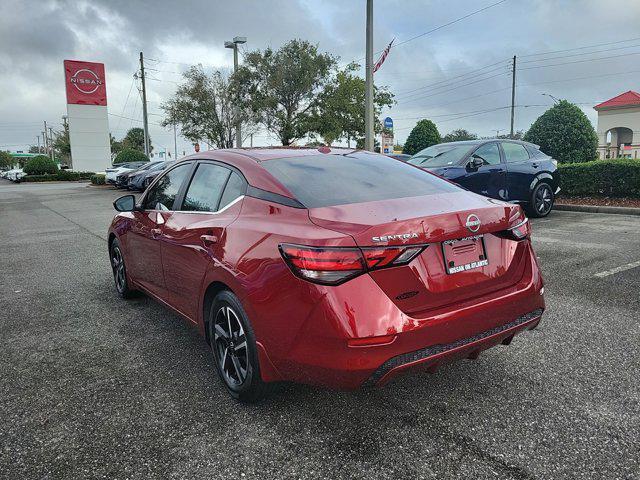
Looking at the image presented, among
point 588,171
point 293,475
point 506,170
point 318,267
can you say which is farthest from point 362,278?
point 588,171

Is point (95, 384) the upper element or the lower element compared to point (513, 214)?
lower

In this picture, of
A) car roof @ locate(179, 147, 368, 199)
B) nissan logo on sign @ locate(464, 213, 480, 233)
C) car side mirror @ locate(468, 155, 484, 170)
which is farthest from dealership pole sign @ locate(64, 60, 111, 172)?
nissan logo on sign @ locate(464, 213, 480, 233)

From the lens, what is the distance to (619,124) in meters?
47.4

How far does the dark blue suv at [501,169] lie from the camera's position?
9516 mm

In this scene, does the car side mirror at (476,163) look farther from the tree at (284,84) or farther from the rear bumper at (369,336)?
the tree at (284,84)

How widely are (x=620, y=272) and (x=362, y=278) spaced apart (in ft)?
15.2

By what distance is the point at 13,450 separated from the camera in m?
2.49

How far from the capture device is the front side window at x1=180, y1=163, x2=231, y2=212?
3279mm

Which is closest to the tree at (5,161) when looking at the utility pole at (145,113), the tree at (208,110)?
the utility pole at (145,113)

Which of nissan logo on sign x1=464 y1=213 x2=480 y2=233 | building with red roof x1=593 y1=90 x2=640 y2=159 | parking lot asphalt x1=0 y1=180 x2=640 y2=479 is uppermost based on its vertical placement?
building with red roof x1=593 y1=90 x2=640 y2=159

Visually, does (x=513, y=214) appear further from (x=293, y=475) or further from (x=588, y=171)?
(x=588, y=171)

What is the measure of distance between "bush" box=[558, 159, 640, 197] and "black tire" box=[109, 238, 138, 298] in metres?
10.3

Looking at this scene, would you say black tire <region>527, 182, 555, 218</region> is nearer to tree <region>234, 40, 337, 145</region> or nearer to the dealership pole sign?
tree <region>234, 40, 337, 145</region>

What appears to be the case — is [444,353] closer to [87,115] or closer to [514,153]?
[514,153]
